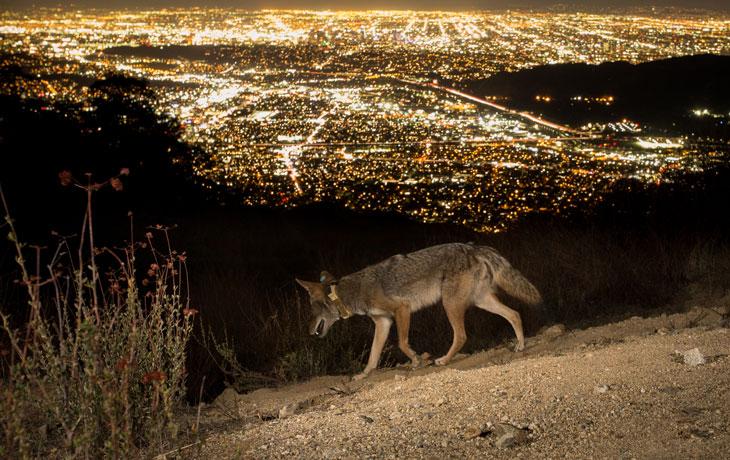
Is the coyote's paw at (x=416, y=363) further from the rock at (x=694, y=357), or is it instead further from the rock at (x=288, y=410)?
the rock at (x=694, y=357)

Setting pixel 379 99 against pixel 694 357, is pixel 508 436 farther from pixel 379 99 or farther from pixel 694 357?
Answer: pixel 379 99

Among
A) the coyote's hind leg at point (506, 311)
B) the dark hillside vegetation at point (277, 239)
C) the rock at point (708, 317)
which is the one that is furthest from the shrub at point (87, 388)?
the rock at point (708, 317)

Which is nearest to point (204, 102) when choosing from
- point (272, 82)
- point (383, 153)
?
point (272, 82)

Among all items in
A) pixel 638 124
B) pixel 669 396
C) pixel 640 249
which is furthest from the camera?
pixel 638 124

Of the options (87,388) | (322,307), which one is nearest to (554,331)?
(322,307)

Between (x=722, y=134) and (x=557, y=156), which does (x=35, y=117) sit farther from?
(x=722, y=134)

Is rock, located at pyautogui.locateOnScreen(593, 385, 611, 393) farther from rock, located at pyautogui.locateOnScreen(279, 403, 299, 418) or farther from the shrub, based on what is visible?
the shrub
